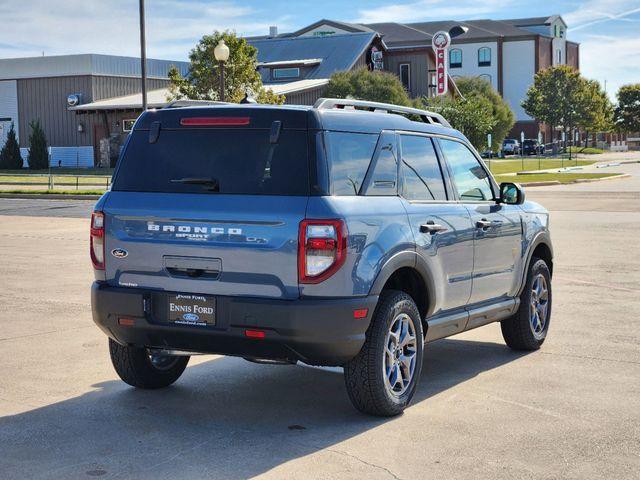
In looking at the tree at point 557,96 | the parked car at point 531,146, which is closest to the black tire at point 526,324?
the parked car at point 531,146

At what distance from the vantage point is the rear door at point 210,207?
6094 mm

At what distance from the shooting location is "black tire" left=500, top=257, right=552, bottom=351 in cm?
867

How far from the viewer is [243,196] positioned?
6250 millimetres

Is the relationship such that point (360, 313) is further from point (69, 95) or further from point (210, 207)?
point (69, 95)

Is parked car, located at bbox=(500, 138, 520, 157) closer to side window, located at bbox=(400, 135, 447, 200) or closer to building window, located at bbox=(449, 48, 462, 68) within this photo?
building window, located at bbox=(449, 48, 462, 68)

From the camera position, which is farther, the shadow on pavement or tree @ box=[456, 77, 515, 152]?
tree @ box=[456, 77, 515, 152]

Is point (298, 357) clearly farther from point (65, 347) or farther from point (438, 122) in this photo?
point (65, 347)

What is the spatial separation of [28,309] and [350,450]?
20.1 feet

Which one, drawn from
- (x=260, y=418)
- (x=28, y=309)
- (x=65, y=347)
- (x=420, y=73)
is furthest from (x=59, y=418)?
(x=420, y=73)

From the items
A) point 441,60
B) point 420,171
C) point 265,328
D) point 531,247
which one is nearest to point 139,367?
point 265,328

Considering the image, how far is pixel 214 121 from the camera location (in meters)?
6.52

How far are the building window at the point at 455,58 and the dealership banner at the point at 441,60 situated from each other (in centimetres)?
4852

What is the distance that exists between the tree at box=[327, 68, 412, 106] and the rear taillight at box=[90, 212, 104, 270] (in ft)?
189

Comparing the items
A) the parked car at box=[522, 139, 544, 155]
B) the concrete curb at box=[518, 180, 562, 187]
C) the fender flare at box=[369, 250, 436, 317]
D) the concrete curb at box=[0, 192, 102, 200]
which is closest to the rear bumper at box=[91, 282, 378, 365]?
the fender flare at box=[369, 250, 436, 317]
